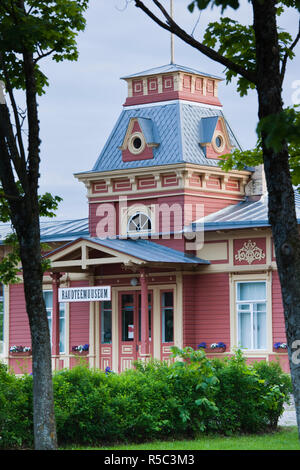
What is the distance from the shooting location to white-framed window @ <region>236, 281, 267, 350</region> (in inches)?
941

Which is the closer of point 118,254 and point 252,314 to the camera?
point 118,254

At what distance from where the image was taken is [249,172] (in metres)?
27.0

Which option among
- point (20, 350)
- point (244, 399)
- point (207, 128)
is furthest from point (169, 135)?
point (244, 399)

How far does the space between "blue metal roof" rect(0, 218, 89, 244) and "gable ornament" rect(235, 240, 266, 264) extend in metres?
5.95

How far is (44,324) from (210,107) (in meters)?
18.8

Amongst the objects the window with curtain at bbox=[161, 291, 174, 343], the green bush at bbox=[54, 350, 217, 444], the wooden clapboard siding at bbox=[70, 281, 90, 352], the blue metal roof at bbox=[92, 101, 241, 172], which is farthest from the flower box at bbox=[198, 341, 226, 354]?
the green bush at bbox=[54, 350, 217, 444]

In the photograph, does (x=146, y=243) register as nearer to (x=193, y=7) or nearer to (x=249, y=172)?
(x=249, y=172)

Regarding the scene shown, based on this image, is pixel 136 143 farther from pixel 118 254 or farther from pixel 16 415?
pixel 16 415

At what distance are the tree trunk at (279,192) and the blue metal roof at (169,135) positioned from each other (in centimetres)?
1690

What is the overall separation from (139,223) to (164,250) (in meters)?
1.67

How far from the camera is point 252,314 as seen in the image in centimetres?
2403

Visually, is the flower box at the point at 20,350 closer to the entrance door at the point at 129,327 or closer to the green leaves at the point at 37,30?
the entrance door at the point at 129,327

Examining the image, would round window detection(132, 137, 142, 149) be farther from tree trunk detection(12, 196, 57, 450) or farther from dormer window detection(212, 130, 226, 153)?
tree trunk detection(12, 196, 57, 450)

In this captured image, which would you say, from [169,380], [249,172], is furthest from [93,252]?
[169,380]
